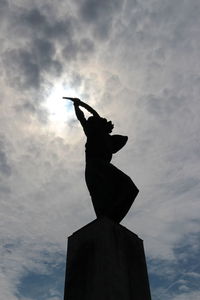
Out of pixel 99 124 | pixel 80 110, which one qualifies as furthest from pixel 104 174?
pixel 80 110

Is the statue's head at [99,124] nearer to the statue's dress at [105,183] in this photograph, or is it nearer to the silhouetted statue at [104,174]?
the silhouetted statue at [104,174]

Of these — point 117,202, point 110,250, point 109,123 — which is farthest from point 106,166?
point 110,250

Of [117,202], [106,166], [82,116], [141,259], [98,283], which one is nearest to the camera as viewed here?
[98,283]

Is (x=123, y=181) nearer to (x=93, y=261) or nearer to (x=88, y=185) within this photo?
(x=88, y=185)

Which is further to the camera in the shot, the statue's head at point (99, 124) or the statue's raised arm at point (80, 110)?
the statue's raised arm at point (80, 110)

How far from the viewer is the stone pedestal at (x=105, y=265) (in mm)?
4461

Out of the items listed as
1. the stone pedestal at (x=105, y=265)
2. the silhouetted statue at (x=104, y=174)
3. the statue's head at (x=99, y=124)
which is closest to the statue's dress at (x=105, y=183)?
the silhouetted statue at (x=104, y=174)

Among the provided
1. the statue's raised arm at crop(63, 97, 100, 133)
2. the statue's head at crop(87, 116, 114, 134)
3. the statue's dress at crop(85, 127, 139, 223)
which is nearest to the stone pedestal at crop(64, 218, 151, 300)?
the statue's dress at crop(85, 127, 139, 223)

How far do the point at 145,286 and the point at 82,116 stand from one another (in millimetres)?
4559

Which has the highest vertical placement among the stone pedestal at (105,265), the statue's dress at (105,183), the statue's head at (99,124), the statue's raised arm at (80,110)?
the statue's raised arm at (80,110)

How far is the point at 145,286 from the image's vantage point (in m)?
5.17

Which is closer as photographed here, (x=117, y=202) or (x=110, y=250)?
(x=110, y=250)

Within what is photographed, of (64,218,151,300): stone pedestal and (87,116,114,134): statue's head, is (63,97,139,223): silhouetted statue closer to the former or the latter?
(87,116,114,134): statue's head

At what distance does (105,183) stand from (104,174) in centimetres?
26
